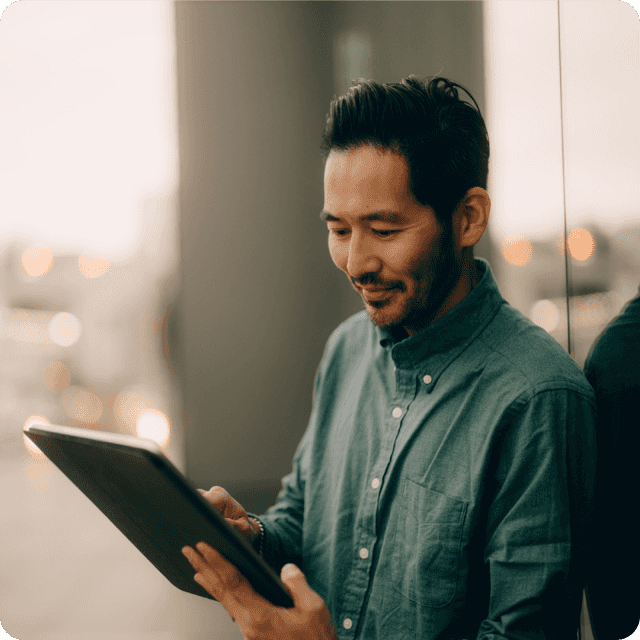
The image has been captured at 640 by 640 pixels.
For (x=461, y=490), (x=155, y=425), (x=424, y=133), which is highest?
(x=424, y=133)

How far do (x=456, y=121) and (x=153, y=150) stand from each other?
48.8 inches

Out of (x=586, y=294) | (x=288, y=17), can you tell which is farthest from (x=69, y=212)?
(x=586, y=294)

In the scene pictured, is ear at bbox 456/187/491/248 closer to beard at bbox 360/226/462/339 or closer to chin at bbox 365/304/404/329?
beard at bbox 360/226/462/339

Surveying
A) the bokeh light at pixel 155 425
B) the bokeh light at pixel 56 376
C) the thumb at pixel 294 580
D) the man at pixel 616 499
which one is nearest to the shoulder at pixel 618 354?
the man at pixel 616 499

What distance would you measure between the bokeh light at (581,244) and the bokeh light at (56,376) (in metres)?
1.55

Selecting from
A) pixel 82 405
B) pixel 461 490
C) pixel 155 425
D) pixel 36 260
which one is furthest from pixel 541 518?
pixel 36 260

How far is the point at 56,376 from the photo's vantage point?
190 centimetres

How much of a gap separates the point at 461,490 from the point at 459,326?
9.4 inches

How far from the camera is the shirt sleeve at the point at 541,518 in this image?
0.71 m

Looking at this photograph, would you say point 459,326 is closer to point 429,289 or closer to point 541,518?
point 429,289

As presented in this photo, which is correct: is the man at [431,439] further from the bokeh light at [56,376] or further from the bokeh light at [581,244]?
the bokeh light at [56,376]

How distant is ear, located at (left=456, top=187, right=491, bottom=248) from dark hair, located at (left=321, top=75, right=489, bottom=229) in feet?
0.04

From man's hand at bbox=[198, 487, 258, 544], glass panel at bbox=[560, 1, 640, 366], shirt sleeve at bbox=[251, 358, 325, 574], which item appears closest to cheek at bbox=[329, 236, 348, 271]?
shirt sleeve at bbox=[251, 358, 325, 574]

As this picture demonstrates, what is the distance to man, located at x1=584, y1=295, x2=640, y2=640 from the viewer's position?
96cm
